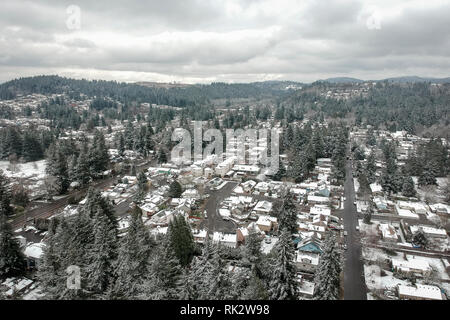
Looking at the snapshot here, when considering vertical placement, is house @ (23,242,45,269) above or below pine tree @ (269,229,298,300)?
below

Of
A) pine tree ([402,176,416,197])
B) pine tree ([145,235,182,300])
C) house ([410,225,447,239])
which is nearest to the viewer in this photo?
pine tree ([145,235,182,300])

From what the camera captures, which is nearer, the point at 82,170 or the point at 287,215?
the point at 287,215

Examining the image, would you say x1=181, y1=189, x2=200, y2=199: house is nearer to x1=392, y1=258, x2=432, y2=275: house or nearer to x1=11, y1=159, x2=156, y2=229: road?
x1=11, y1=159, x2=156, y2=229: road

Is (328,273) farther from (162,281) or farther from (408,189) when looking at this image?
(408,189)

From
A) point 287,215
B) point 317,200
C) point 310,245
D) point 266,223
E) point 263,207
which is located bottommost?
point 310,245

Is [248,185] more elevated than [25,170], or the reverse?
[25,170]

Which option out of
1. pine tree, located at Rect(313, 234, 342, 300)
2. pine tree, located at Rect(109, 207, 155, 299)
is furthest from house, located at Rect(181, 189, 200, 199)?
pine tree, located at Rect(313, 234, 342, 300)

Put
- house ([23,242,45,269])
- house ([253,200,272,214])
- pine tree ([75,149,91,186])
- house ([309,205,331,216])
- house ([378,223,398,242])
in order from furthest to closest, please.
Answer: pine tree ([75,149,91,186])
house ([253,200,272,214])
house ([309,205,331,216])
house ([378,223,398,242])
house ([23,242,45,269])

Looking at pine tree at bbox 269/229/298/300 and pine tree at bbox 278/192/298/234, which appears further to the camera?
pine tree at bbox 278/192/298/234

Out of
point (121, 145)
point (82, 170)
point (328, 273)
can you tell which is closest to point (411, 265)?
point (328, 273)
